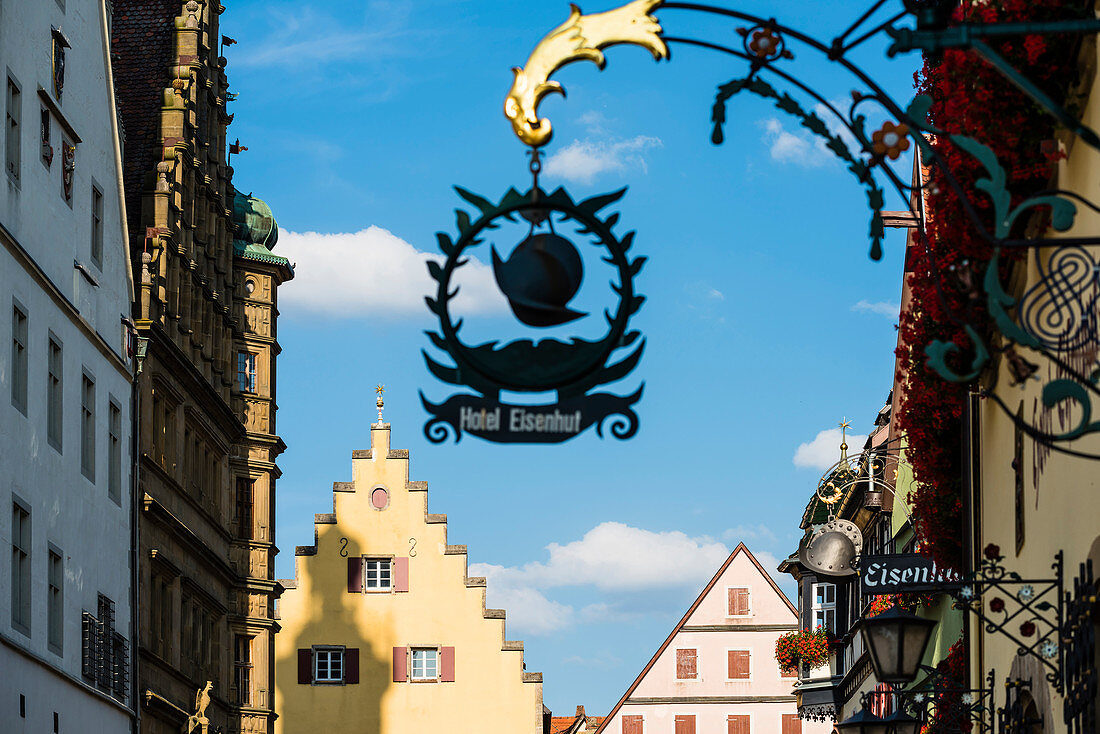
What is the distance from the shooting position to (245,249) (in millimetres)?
40469

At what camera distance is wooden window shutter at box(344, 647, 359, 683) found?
50.6m

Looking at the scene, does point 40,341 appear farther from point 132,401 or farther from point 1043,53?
point 1043,53

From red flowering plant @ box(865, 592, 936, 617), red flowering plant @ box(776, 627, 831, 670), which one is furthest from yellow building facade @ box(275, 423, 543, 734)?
red flowering plant @ box(865, 592, 936, 617)

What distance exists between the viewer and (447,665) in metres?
50.4

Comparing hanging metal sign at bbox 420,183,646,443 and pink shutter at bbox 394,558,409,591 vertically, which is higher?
pink shutter at bbox 394,558,409,591

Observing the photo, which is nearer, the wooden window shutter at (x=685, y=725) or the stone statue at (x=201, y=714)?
the stone statue at (x=201, y=714)

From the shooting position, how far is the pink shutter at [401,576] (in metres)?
51.2

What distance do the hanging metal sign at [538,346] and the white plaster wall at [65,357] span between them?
57.4 ft

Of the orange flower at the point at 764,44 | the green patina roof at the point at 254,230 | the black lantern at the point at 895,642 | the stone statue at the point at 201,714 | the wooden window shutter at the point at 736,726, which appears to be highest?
the green patina roof at the point at 254,230

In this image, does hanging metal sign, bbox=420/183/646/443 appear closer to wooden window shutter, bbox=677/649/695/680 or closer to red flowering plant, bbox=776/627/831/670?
red flowering plant, bbox=776/627/831/670

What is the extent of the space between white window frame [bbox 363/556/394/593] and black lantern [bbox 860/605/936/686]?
129 feet

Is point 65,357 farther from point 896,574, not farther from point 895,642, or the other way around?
point 895,642

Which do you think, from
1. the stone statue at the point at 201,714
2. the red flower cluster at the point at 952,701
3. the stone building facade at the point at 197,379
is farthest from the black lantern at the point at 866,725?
the stone statue at the point at 201,714

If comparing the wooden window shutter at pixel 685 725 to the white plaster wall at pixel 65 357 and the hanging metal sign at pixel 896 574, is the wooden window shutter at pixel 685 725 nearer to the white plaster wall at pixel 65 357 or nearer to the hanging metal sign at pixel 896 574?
the white plaster wall at pixel 65 357
